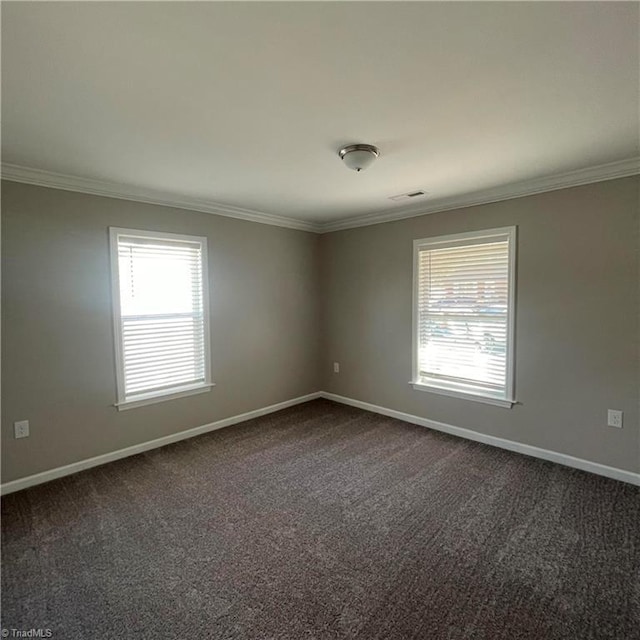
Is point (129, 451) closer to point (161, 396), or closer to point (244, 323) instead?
point (161, 396)

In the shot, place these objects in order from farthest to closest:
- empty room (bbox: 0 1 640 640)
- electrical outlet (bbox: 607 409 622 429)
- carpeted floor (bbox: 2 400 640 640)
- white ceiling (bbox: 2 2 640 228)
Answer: electrical outlet (bbox: 607 409 622 429), carpeted floor (bbox: 2 400 640 640), empty room (bbox: 0 1 640 640), white ceiling (bbox: 2 2 640 228)

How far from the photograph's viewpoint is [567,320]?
297cm

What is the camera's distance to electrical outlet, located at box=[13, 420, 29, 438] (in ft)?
8.88

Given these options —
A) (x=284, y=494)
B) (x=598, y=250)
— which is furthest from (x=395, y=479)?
(x=598, y=250)

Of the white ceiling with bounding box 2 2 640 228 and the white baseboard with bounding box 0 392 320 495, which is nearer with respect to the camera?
the white ceiling with bounding box 2 2 640 228

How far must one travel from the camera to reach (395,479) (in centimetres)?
284

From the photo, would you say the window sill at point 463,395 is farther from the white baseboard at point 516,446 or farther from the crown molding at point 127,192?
the crown molding at point 127,192

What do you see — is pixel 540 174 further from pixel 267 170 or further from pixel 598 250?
pixel 267 170

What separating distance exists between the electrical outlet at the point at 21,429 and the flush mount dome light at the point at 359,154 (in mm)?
3114

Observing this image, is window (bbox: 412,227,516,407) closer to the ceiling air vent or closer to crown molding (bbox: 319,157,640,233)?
crown molding (bbox: 319,157,640,233)

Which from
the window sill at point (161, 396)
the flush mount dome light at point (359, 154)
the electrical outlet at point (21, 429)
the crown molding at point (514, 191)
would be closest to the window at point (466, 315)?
the crown molding at point (514, 191)

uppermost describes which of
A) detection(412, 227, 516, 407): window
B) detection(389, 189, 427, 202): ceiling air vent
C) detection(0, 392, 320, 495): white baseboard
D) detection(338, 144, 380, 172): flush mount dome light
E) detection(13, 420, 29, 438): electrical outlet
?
detection(389, 189, 427, 202): ceiling air vent

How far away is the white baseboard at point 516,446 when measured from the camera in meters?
2.79

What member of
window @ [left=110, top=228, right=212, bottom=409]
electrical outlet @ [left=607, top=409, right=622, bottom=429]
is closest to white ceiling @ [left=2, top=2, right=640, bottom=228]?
A: window @ [left=110, top=228, right=212, bottom=409]
